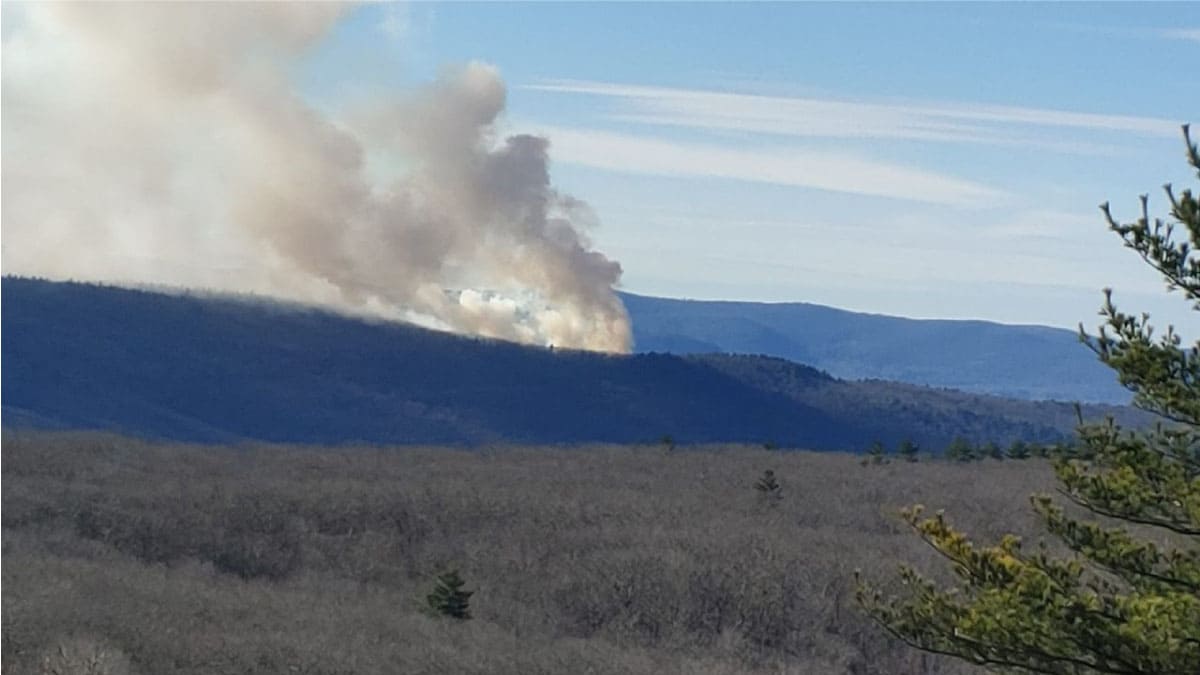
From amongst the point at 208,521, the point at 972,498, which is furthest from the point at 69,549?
the point at 972,498

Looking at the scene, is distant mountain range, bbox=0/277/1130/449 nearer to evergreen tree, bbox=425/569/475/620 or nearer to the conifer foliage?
evergreen tree, bbox=425/569/475/620

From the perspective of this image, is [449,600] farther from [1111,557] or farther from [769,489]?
[769,489]

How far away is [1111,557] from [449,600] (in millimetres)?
15529

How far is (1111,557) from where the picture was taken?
460 inches

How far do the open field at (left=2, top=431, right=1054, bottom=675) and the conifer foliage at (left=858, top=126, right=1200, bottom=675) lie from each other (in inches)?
335

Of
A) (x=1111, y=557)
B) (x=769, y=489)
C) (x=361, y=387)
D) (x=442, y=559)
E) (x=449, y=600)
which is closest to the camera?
(x=1111, y=557)

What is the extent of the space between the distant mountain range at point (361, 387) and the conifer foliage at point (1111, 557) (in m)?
77.5

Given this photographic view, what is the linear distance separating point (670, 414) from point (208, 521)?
78353 millimetres

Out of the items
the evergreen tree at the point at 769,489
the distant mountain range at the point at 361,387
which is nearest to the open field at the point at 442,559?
the evergreen tree at the point at 769,489

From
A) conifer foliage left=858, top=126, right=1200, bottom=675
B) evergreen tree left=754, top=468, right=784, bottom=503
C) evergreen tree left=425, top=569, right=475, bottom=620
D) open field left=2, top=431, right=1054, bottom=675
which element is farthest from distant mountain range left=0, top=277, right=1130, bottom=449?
conifer foliage left=858, top=126, right=1200, bottom=675

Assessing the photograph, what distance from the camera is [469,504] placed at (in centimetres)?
3894

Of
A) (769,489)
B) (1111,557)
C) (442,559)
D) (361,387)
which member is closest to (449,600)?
(442,559)

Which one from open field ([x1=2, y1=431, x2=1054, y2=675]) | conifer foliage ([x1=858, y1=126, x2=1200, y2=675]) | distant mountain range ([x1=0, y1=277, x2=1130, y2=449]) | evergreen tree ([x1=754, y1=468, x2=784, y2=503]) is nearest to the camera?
conifer foliage ([x1=858, y1=126, x2=1200, y2=675])

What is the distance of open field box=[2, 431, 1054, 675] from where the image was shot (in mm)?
20172
